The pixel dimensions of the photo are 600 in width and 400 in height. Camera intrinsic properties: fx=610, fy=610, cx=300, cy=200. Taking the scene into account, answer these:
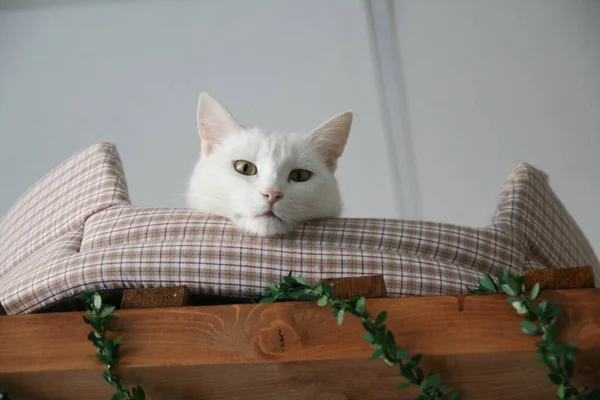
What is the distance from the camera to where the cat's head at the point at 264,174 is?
3.40 feet

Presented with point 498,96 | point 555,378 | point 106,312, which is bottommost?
point 498,96

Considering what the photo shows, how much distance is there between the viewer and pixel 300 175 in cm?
120

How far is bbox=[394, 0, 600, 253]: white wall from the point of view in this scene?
2.62 meters

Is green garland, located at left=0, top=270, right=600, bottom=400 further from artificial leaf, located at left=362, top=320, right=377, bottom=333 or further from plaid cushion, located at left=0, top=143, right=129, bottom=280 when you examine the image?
plaid cushion, located at left=0, top=143, right=129, bottom=280

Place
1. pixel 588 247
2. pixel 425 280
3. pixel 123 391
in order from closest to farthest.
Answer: pixel 123 391 < pixel 425 280 < pixel 588 247

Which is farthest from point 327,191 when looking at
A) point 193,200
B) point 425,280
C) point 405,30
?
point 405,30

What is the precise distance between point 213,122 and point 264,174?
250 mm

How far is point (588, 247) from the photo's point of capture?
1.34 metres

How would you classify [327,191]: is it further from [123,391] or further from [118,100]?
[118,100]

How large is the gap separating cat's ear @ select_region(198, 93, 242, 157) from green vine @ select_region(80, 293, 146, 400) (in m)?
0.62

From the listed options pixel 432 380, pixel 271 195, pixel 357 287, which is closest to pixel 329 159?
pixel 271 195

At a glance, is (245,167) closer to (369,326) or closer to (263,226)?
(263,226)

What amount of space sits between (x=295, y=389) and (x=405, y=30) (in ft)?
7.17

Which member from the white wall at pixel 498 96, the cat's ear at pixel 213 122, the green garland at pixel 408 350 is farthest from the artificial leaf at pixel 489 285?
the white wall at pixel 498 96
